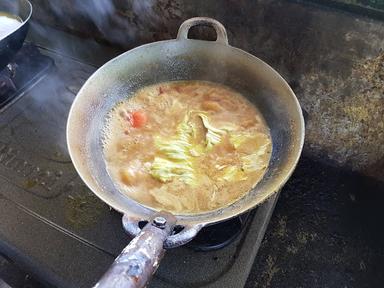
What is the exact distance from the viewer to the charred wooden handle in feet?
3.37

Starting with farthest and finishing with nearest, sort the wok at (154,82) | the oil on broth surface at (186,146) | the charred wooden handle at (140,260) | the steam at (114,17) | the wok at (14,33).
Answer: the steam at (114,17)
the wok at (14,33)
the oil on broth surface at (186,146)
the wok at (154,82)
the charred wooden handle at (140,260)

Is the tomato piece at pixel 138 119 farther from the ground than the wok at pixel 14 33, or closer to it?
closer to it

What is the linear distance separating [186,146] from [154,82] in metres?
0.52

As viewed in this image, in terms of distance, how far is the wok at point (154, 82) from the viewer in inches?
48.0

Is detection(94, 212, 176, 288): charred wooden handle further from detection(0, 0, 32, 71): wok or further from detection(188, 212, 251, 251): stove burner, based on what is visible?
detection(0, 0, 32, 71): wok

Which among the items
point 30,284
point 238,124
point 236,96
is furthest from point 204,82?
point 30,284

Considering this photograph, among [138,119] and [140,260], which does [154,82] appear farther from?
[140,260]

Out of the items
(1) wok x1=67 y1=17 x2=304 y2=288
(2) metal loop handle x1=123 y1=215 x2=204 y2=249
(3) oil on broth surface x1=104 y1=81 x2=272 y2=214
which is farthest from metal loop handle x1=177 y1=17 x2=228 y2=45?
(2) metal loop handle x1=123 y1=215 x2=204 y2=249

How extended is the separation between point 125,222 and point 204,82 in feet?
3.58

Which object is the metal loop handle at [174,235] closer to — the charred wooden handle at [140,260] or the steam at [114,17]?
the charred wooden handle at [140,260]

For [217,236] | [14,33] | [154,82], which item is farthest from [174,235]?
[14,33]

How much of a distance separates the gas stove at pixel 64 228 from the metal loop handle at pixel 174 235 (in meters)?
0.45


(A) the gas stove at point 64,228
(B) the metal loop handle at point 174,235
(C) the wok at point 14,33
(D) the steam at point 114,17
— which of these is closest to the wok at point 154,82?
(B) the metal loop handle at point 174,235

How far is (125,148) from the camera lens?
1.87 m
